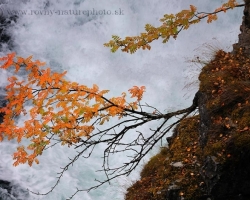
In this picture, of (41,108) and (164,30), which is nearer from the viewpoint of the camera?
(41,108)

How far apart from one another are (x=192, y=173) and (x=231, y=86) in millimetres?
1088

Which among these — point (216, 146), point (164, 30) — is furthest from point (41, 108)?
point (216, 146)

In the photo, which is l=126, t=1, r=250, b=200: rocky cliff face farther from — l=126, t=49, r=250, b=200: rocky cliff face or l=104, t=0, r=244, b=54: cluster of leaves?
l=104, t=0, r=244, b=54: cluster of leaves

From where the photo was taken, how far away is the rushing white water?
8.41m

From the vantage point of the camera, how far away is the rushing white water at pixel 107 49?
8.41 meters

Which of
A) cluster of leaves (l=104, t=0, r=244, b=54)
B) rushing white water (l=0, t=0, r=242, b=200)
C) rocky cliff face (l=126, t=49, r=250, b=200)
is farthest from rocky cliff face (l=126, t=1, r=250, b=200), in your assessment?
rushing white water (l=0, t=0, r=242, b=200)

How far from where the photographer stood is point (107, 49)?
366 inches

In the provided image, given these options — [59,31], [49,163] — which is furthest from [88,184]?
[59,31]

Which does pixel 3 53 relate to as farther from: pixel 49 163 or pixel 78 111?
pixel 78 111

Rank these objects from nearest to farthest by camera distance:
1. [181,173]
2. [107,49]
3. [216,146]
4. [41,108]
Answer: [41,108] → [216,146] → [181,173] → [107,49]

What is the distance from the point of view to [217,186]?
8.45 feet

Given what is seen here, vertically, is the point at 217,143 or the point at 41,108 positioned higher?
the point at 41,108

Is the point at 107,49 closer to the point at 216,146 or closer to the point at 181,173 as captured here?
the point at 181,173

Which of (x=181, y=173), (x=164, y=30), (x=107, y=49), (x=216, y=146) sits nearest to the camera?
(x=216, y=146)
